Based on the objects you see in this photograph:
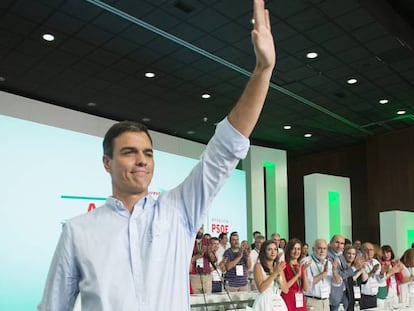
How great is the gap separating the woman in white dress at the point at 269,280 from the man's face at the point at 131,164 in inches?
138

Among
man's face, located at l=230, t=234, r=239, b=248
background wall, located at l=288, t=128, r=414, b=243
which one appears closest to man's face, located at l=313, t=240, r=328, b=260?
man's face, located at l=230, t=234, r=239, b=248

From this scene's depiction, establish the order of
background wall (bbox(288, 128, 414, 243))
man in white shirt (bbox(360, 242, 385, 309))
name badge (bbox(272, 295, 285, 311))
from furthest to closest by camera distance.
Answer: background wall (bbox(288, 128, 414, 243))
man in white shirt (bbox(360, 242, 385, 309))
name badge (bbox(272, 295, 285, 311))

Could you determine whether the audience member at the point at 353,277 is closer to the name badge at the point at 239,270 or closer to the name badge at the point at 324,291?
the name badge at the point at 324,291

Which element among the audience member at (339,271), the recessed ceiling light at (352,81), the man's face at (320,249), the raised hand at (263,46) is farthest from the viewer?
the recessed ceiling light at (352,81)

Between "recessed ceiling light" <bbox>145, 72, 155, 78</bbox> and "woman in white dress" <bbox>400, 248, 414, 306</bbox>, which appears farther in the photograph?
"recessed ceiling light" <bbox>145, 72, 155, 78</bbox>

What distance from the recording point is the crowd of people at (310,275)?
15.3 ft

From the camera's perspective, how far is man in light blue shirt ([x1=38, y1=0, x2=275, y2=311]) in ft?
3.33

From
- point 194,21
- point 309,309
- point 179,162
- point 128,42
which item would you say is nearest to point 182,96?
point 179,162

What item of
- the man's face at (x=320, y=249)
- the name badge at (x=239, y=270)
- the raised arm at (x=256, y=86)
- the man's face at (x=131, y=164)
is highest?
the raised arm at (x=256, y=86)

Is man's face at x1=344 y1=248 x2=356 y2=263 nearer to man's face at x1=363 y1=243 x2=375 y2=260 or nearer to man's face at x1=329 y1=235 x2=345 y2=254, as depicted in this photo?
man's face at x1=329 y1=235 x2=345 y2=254

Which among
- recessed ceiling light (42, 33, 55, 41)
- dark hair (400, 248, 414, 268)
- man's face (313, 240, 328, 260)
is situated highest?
recessed ceiling light (42, 33, 55, 41)

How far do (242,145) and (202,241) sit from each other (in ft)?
18.3

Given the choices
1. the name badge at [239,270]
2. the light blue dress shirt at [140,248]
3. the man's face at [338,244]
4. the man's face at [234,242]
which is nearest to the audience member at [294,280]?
the man's face at [338,244]

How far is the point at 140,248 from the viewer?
1049mm
